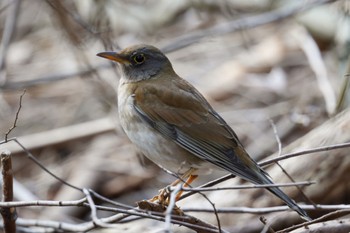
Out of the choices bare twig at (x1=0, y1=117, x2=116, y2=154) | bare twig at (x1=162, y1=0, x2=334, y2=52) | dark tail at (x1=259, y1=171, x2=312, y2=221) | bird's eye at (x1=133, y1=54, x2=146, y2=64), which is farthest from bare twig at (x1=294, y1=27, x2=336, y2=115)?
dark tail at (x1=259, y1=171, x2=312, y2=221)

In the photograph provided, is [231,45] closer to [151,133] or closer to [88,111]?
[88,111]

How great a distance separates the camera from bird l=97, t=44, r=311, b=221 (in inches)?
225

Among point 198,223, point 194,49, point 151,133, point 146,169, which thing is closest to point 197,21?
point 194,49

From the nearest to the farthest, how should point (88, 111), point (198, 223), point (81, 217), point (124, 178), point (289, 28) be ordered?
point (198, 223) < point (81, 217) < point (124, 178) < point (88, 111) < point (289, 28)

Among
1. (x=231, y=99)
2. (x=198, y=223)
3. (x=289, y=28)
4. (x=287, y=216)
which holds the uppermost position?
(x=289, y=28)

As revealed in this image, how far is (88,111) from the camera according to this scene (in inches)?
411

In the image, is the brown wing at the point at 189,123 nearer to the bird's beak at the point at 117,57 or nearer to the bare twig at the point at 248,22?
the bird's beak at the point at 117,57

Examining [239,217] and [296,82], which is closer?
[239,217]

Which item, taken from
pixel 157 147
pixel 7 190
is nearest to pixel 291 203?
pixel 157 147

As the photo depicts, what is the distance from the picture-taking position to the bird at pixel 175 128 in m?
5.72

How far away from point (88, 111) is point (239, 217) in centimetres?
412

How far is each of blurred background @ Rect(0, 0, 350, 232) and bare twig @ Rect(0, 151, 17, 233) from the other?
8.70 feet

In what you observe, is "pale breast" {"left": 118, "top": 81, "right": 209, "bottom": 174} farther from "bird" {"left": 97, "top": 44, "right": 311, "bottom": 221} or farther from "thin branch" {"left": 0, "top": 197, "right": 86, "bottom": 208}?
"thin branch" {"left": 0, "top": 197, "right": 86, "bottom": 208}

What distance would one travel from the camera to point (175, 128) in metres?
5.97
